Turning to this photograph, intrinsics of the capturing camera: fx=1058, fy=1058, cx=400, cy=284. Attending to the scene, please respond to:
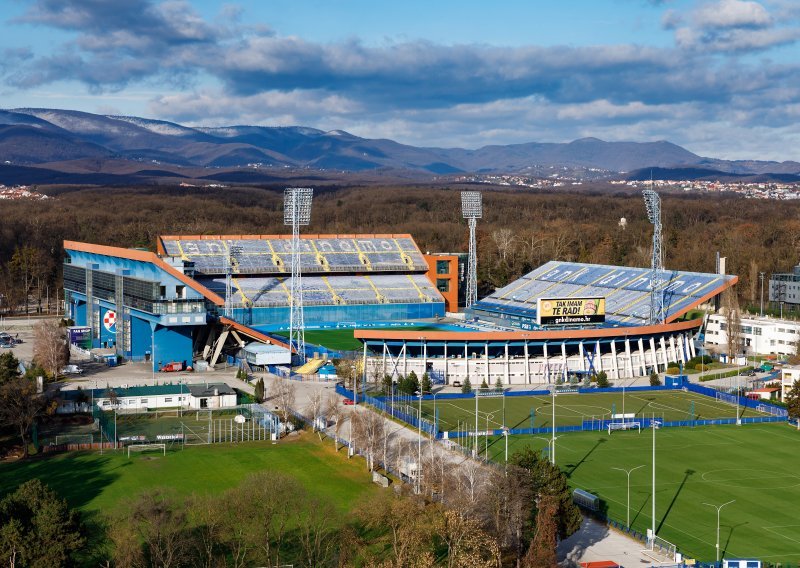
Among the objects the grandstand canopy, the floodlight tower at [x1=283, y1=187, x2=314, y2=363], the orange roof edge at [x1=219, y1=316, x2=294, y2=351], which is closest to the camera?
the floodlight tower at [x1=283, y1=187, x2=314, y2=363]

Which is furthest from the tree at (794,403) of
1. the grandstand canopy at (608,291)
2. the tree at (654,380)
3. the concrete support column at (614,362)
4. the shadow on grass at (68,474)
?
the shadow on grass at (68,474)

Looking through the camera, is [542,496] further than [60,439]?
No

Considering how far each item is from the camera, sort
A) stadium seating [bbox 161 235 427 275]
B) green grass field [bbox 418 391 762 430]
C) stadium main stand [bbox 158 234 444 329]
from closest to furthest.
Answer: green grass field [bbox 418 391 762 430]
stadium main stand [bbox 158 234 444 329]
stadium seating [bbox 161 235 427 275]

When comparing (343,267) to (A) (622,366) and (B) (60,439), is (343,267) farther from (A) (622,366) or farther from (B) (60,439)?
(B) (60,439)

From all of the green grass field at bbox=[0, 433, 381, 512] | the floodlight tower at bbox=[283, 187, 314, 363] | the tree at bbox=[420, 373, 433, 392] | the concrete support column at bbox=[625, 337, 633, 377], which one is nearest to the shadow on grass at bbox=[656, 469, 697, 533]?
the green grass field at bbox=[0, 433, 381, 512]

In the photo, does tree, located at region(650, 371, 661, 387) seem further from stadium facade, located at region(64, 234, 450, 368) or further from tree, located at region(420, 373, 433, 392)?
stadium facade, located at region(64, 234, 450, 368)

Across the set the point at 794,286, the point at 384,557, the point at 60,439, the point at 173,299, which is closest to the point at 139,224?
the point at 173,299
